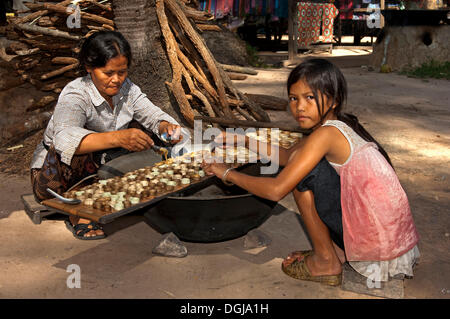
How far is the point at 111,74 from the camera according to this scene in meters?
3.02

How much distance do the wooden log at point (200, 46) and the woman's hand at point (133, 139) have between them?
2.31 m

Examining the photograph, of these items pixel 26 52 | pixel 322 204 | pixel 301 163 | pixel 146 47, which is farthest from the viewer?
pixel 26 52

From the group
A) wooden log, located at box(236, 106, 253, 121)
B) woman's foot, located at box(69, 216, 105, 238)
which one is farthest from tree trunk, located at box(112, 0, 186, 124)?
woman's foot, located at box(69, 216, 105, 238)

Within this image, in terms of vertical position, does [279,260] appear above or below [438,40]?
below

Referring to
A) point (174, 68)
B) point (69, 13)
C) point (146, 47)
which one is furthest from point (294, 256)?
point (69, 13)

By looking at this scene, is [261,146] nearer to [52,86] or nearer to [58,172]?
[58,172]

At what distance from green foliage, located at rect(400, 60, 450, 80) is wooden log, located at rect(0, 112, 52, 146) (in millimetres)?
7215

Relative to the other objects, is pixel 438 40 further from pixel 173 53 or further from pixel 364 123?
pixel 173 53

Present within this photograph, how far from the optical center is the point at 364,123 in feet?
19.2

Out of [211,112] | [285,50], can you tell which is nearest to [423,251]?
[211,112]

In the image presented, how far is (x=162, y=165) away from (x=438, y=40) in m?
9.03

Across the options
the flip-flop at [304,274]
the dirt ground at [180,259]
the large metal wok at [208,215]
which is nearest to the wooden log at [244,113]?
the dirt ground at [180,259]

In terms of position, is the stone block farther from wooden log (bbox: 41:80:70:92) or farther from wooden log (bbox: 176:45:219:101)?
wooden log (bbox: 41:80:70:92)

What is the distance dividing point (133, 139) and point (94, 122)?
2.18 ft
